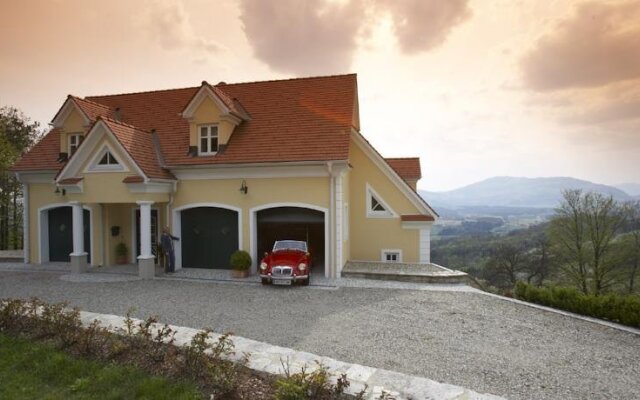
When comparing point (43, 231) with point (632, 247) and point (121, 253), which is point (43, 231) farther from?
point (632, 247)

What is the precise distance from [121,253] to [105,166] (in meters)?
4.72

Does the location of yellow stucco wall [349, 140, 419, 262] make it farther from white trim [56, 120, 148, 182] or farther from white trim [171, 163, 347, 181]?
white trim [56, 120, 148, 182]

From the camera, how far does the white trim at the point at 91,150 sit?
1420 centimetres

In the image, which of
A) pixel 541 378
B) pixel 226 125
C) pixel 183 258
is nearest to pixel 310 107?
pixel 226 125

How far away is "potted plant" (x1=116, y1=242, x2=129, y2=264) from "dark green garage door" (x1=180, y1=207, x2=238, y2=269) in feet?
11.4

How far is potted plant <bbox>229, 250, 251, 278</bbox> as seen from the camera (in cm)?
1410

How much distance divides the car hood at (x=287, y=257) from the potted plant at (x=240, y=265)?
4.58 feet

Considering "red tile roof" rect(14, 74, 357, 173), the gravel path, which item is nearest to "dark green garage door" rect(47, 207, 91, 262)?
"red tile roof" rect(14, 74, 357, 173)

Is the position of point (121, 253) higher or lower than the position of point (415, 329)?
higher

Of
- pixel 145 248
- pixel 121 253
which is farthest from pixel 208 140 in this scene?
pixel 121 253

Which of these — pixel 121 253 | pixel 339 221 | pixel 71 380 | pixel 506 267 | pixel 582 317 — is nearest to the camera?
pixel 71 380

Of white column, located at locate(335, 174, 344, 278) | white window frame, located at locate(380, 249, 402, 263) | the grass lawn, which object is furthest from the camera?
white window frame, located at locate(380, 249, 402, 263)

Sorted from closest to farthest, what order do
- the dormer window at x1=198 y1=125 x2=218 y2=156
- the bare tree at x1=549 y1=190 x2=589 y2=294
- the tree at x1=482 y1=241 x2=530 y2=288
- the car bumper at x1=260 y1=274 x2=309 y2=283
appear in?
the car bumper at x1=260 y1=274 x2=309 y2=283, the dormer window at x1=198 y1=125 x2=218 y2=156, the bare tree at x1=549 y1=190 x2=589 y2=294, the tree at x1=482 y1=241 x2=530 y2=288

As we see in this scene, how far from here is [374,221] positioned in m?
16.9
